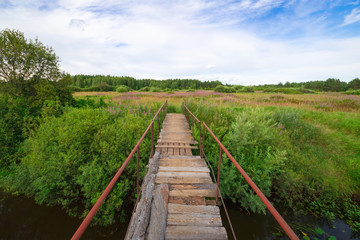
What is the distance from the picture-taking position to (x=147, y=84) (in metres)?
94.1

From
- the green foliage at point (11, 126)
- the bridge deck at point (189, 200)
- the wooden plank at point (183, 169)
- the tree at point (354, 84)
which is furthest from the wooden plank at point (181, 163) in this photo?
the tree at point (354, 84)

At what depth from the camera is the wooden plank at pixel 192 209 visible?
2.48 meters

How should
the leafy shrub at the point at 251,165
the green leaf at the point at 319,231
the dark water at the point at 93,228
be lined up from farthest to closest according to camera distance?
the leafy shrub at the point at 251,165, the dark water at the point at 93,228, the green leaf at the point at 319,231

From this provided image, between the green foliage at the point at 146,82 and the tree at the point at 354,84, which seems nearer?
the tree at the point at 354,84

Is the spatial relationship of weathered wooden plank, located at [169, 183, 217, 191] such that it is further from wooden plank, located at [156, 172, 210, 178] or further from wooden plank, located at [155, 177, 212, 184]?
wooden plank, located at [156, 172, 210, 178]

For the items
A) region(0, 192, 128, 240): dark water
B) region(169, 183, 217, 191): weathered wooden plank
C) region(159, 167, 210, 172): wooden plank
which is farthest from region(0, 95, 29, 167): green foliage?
region(169, 183, 217, 191): weathered wooden plank

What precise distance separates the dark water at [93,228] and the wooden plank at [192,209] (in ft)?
8.33

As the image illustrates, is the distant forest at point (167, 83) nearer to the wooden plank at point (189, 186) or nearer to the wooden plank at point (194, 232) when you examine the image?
the wooden plank at point (189, 186)

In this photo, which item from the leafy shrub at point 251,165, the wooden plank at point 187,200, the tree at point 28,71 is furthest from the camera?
the tree at point 28,71

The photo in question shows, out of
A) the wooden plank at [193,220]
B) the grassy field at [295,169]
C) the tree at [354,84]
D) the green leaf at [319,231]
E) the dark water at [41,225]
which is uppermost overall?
the tree at [354,84]

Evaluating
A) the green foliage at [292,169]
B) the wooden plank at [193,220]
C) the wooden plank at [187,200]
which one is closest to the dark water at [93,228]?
the green foliage at [292,169]

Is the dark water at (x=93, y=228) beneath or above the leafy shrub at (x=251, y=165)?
beneath

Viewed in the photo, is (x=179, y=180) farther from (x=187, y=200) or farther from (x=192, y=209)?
(x=192, y=209)

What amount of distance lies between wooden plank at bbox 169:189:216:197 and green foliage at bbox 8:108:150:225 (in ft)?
6.91
